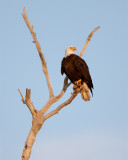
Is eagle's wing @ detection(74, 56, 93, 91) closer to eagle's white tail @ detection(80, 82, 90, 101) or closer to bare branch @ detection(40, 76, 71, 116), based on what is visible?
eagle's white tail @ detection(80, 82, 90, 101)

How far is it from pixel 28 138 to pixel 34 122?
506 mm

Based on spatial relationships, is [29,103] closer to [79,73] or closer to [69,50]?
[79,73]

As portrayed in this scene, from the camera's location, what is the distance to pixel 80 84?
33.2ft

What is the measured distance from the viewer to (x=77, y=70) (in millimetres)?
9922

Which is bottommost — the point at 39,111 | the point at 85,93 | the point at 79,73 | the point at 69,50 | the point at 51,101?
the point at 39,111

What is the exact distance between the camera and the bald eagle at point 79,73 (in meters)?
9.86

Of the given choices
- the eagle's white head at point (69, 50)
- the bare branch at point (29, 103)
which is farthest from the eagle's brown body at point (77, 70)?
the bare branch at point (29, 103)

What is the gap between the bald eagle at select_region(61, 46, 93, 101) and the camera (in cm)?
986

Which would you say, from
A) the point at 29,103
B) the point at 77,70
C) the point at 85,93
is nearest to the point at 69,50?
the point at 77,70

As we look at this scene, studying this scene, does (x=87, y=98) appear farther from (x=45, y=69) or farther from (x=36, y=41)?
(x=36, y=41)

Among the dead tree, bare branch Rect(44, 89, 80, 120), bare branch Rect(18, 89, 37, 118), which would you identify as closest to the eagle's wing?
the dead tree

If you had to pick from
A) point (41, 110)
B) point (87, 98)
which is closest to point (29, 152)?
point (41, 110)

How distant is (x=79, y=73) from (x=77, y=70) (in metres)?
0.12

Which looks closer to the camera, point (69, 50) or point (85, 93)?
point (85, 93)
